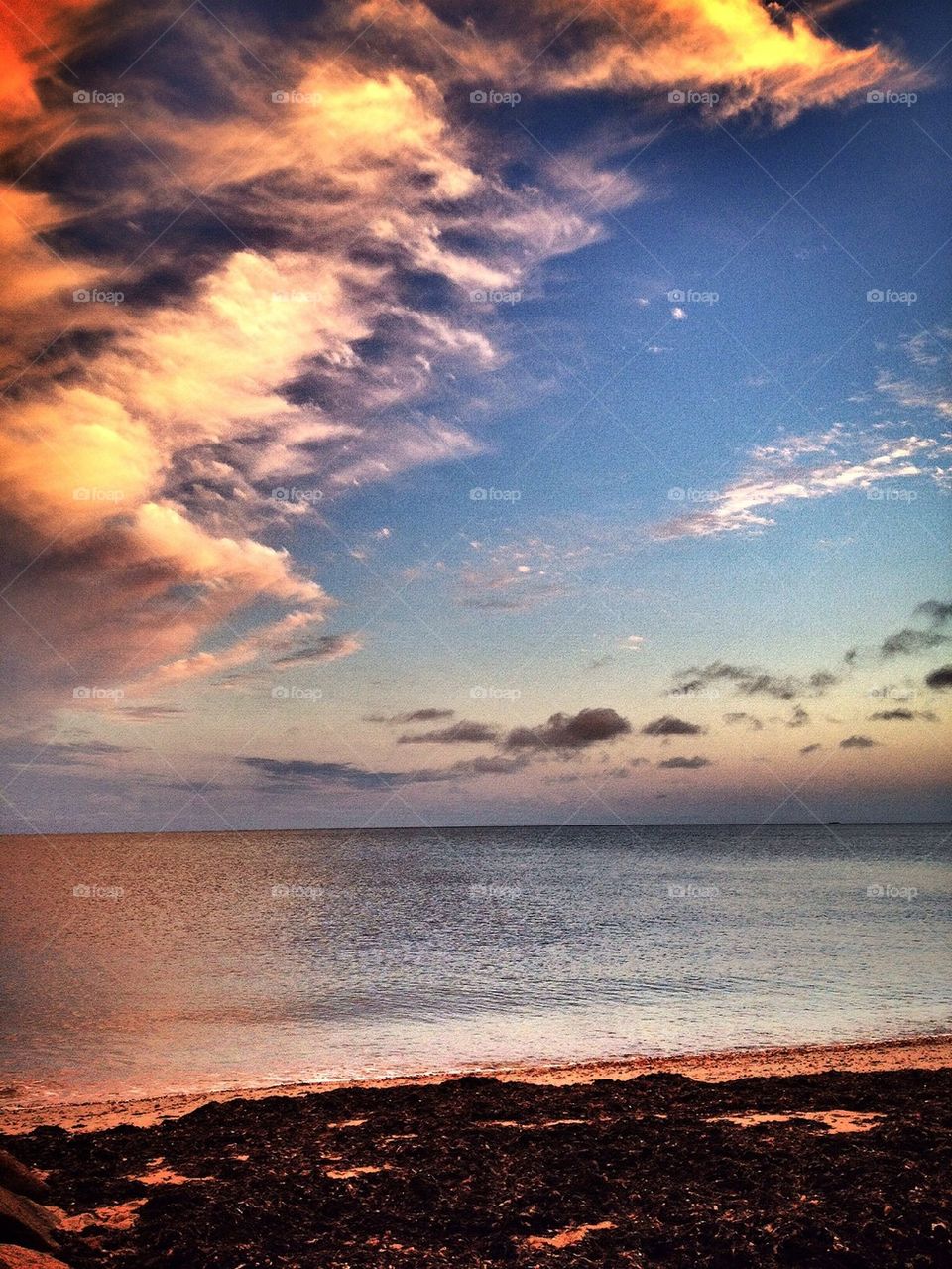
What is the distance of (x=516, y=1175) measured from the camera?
834cm

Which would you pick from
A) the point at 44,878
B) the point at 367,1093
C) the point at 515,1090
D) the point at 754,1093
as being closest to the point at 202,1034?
the point at 367,1093

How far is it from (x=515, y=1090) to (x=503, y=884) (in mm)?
61646

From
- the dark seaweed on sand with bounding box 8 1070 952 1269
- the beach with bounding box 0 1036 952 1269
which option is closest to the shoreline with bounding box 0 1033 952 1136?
the beach with bounding box 0 1036 952 1269

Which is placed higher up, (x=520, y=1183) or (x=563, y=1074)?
(x=520, y=1183)

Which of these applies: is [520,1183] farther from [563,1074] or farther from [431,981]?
[431,981]

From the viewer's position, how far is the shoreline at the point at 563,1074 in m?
12.3

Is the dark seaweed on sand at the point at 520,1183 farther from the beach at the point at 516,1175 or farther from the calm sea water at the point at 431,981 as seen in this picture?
the calm sea water at the point at 431,981

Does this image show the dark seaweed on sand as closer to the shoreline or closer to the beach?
the beach

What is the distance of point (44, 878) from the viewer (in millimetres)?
81750

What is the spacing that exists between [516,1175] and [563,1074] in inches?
241

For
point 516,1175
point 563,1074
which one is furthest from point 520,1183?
point 563,1074

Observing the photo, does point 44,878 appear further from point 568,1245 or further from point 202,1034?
point 568,1245

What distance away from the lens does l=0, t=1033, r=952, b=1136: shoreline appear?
12271mm

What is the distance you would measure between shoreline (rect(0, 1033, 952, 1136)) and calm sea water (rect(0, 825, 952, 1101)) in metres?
0.70
